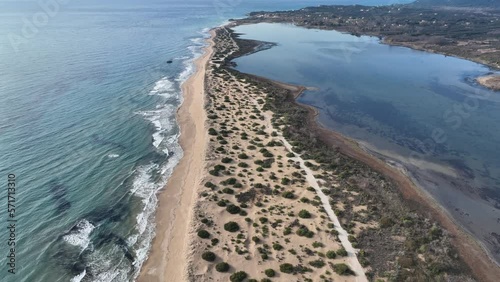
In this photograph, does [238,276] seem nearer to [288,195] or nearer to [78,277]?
[288,195]

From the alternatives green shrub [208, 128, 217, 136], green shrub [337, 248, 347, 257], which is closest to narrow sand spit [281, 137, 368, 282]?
green shrub [337, 248, 347, 257]

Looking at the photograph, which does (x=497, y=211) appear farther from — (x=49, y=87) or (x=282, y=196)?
(x=49, y=87)

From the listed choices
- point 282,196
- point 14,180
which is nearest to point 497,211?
point 282,196

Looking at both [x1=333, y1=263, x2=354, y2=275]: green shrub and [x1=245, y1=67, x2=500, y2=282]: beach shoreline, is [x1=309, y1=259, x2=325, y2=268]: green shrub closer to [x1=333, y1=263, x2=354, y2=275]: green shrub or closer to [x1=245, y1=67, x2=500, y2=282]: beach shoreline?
[x1=333, y1=263, x2=354, y2=275]: green shrub

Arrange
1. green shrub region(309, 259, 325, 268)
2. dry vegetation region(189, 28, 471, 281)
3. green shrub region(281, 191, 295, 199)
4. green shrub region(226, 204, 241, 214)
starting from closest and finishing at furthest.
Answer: dry vegetation region(189, 28, 471, 281), green shrub region(309, 259, 325, 268), green shrub region(226, 204, 241, 214), green shrub region(281, 191, 295, 199)

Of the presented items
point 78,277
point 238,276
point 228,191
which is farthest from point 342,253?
point 78,277
